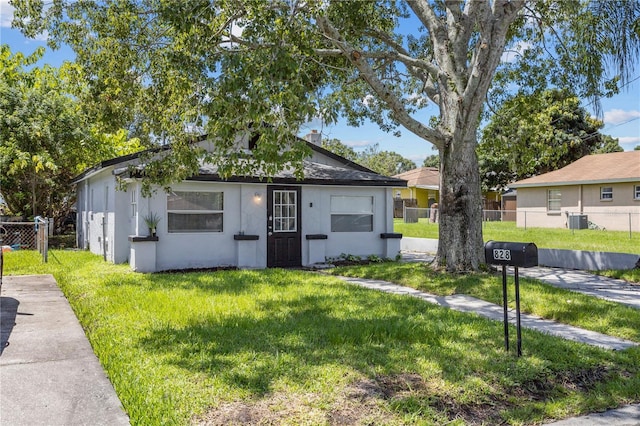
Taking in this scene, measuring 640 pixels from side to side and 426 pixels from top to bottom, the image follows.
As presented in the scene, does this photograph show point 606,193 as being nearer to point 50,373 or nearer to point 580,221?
point 580,221

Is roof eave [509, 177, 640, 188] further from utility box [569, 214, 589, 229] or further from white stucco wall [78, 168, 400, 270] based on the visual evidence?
white stucco wall [78, 168, 400, 270]

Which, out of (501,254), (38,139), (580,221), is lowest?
(501,254)

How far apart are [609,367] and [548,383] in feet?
2.90

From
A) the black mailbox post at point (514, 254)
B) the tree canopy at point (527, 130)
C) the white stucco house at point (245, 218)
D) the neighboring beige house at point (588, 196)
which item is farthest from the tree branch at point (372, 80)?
the neighboring beige house at point (588, 196)

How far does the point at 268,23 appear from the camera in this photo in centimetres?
739

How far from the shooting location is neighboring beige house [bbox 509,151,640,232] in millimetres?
22203

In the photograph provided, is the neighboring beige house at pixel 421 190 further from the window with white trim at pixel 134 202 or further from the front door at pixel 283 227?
the window with white trim at pixel 134 202

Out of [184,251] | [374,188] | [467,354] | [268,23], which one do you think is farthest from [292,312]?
[374,188]

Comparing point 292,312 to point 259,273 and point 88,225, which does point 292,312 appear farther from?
point 88,225

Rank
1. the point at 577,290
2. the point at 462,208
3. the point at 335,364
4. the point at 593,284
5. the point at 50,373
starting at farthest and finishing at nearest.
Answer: the point at 462,208 → the point at 593,284 → the point at 577,290 → the point at 335,364 → the point at 50,373

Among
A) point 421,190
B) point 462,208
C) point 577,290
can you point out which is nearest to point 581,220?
point 577,290

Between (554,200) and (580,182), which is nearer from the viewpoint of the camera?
(580,182)

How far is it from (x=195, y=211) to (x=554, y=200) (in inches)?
829

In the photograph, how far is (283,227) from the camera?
12531 millimetres
